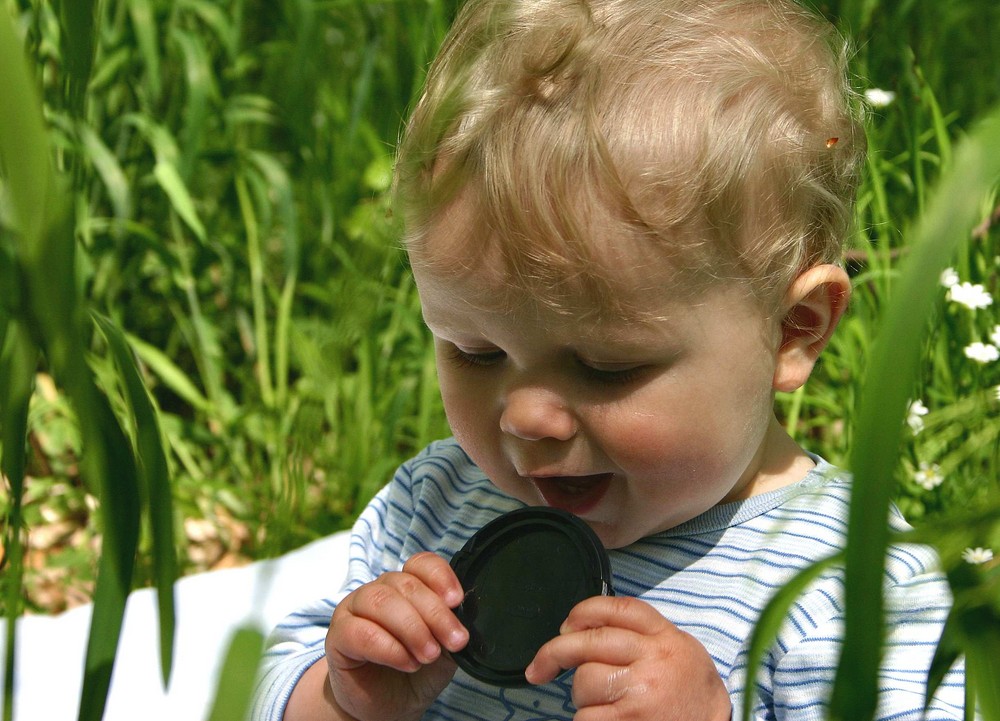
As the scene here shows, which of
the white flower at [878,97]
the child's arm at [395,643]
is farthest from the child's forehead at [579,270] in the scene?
the white flower at [878,97]

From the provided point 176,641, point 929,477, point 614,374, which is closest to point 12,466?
point 614,374

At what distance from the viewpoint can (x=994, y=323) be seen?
176cm

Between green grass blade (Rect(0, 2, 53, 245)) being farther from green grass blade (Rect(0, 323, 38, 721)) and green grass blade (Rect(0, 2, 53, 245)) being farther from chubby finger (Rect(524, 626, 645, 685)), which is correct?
chubby finger (Rect(524, 626, 645, 685))

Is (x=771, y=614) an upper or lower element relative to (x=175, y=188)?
upper

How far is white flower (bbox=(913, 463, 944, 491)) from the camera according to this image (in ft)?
5.43

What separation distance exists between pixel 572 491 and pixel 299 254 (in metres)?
1.50

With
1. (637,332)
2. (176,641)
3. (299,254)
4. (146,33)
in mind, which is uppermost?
(637,332)

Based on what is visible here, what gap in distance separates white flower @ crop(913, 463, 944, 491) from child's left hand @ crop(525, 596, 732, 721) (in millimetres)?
721

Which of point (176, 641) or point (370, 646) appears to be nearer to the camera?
point (370, 646)

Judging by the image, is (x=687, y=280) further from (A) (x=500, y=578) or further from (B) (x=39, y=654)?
(B) (x=39, y=654)

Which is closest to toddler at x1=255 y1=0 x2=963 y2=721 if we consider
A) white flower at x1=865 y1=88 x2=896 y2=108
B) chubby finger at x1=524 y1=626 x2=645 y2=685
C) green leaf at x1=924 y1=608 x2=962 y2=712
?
chubby finger at x1=524 y1=626 x2=645 y2=685

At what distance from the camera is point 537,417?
111 cm

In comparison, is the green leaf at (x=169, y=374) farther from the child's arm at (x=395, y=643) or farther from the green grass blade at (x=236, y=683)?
the green grass blade at (x=236, y=683)

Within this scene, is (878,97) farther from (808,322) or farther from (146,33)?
(146,33)
